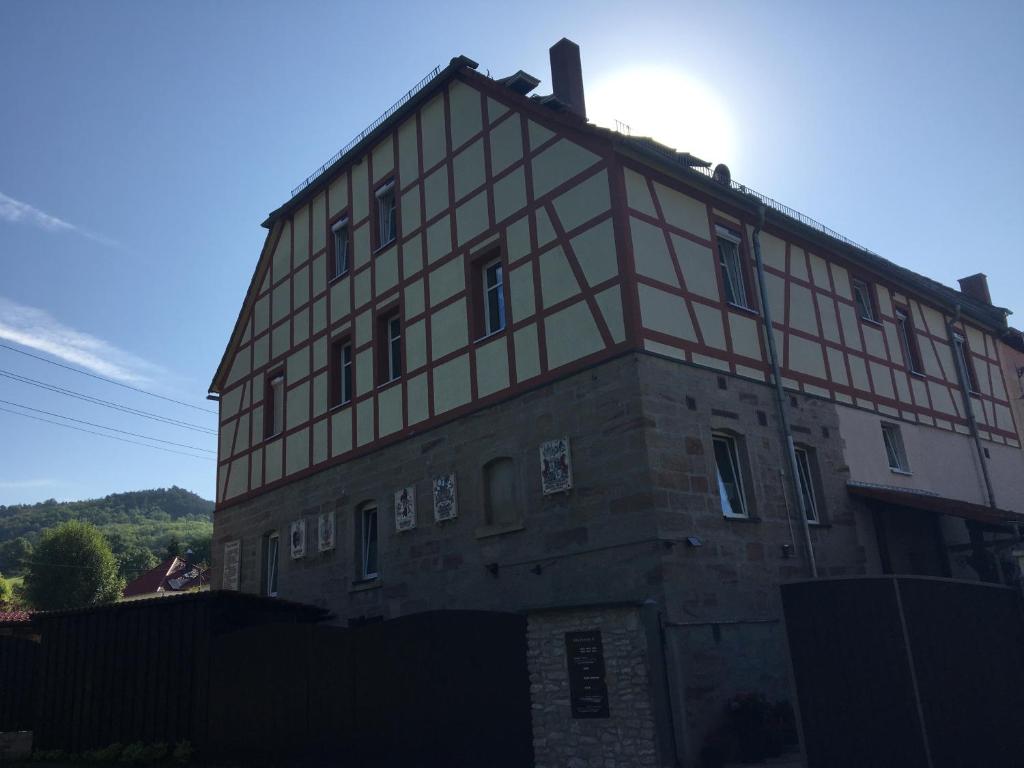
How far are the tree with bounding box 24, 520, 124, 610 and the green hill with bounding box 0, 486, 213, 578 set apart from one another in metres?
31.6

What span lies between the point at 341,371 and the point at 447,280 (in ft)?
14.1

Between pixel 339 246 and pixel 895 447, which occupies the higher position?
pixel 339 246

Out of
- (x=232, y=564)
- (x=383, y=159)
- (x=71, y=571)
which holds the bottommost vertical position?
(x=232, y=564)

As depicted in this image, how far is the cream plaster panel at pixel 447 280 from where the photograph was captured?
1620 centimetres

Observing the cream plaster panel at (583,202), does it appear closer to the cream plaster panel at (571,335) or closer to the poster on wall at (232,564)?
the cream plaster panel at (571,335)

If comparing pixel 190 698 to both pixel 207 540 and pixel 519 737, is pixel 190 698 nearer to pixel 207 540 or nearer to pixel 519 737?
pixel 519 737

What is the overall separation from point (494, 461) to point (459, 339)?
2.51 meters

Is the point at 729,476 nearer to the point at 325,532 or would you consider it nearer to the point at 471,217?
the point at 471,217

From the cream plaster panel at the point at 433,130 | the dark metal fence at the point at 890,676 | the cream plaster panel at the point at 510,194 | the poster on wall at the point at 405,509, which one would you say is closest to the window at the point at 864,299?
the cream plaster panel at the point at 510,194

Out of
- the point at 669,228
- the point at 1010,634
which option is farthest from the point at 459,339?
the point at 1010,634

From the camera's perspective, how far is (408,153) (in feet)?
60.5

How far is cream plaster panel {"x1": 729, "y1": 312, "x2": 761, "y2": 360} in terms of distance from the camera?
14.6 metres

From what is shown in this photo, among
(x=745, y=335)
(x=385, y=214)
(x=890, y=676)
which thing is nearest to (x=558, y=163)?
(x=745, y=335)

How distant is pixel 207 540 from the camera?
85000 mm
